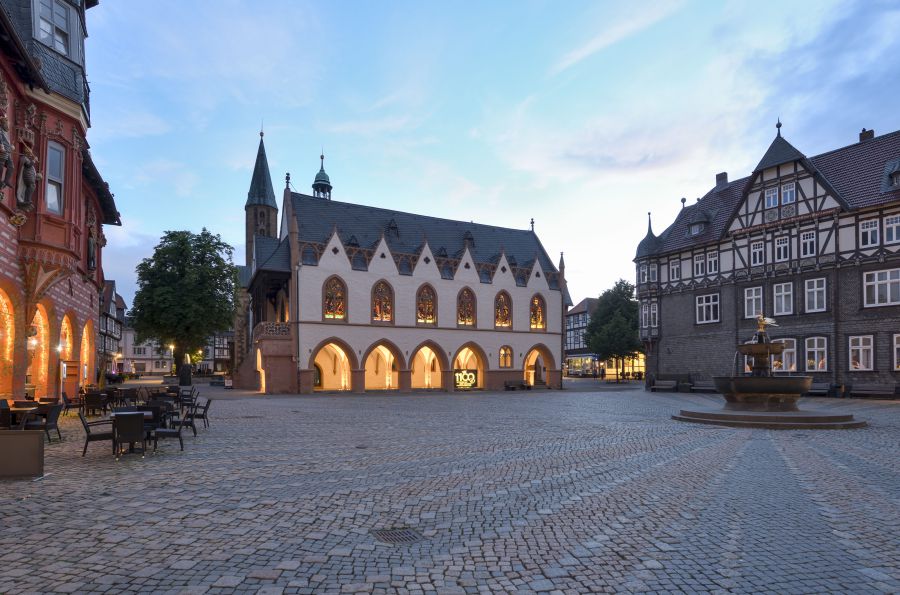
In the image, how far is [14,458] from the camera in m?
9.37

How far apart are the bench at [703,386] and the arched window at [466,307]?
16647 millimetres

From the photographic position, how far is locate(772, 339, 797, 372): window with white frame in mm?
35594

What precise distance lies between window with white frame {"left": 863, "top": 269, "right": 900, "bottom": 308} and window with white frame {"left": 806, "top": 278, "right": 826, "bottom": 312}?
7.27 ft

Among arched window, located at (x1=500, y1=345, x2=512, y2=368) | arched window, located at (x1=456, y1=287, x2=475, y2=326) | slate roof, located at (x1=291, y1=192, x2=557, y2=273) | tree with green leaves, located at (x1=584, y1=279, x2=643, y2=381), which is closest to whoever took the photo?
slate roof, located at (x1=291, y1=192, x2=557, y2=273)

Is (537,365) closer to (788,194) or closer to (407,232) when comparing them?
(407,232)

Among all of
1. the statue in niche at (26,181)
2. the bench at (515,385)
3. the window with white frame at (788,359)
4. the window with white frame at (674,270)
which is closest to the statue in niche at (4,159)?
the statue in niche at (26,181)

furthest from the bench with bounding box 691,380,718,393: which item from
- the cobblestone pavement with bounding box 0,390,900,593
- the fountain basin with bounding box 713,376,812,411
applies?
the cobblestone pavement with bounding box 0,390,900,593

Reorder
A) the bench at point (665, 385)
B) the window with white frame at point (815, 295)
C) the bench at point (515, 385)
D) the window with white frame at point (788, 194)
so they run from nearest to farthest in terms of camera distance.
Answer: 1. the window with white frame at point (815, 295)
2. the window with white frame at point (788, 194)
3. the bench at point (665, 385)
4. the bench at point (515, 385)

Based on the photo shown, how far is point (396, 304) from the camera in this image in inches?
1781

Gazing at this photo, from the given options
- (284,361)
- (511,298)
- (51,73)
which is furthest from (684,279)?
(51,73)

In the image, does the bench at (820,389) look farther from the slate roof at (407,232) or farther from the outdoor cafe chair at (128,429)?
the outdoor cafe chair at (128,429)

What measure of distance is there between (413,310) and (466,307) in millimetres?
4953

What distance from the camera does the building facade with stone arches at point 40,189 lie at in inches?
612

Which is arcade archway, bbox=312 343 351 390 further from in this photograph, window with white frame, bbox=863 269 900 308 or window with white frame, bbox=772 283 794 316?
window with white frame, bbox=863 269 900 308
